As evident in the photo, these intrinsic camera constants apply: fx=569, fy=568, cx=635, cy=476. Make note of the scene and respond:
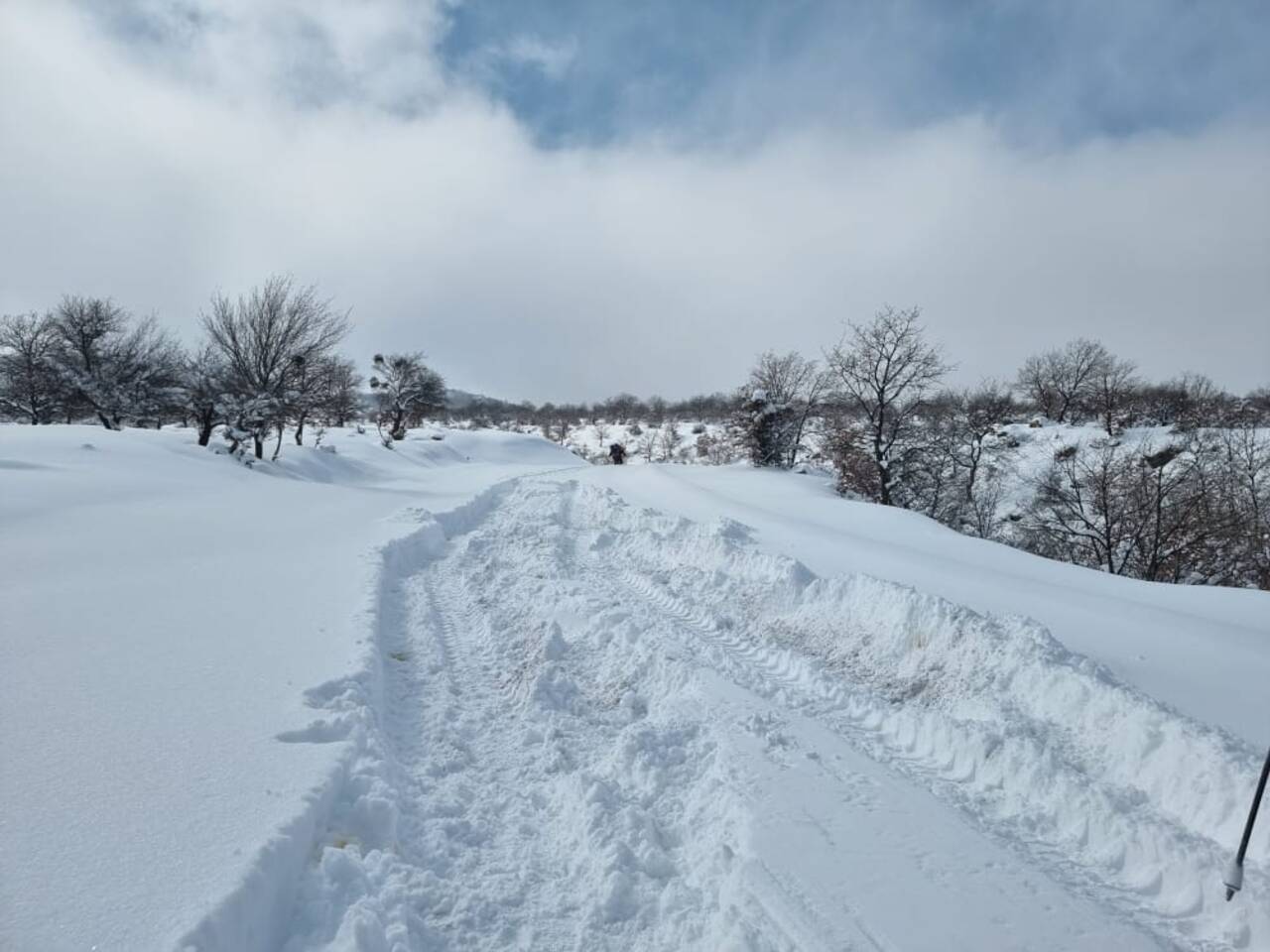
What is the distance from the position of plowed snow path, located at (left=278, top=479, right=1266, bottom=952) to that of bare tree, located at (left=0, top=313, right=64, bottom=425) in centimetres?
3413

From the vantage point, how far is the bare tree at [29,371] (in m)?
27.5

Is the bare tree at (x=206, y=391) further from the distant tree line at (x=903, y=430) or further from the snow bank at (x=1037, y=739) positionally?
the snow bank at (x=1037, y=739)

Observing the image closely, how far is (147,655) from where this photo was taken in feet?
14.8

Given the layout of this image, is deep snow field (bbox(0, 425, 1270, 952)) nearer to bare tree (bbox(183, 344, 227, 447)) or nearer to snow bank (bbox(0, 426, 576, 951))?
snow bank (bbox(0, 426, 576, 951))

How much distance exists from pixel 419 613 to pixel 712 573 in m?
4.26

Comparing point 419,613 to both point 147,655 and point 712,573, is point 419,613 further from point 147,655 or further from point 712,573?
point 712,573

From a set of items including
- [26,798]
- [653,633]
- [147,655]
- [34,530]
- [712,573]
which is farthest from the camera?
[712,573]

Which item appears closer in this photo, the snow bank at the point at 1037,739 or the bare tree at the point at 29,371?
the snow bank at the point at 1037,739

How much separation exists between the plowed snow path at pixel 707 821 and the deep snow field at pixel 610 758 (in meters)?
0.02

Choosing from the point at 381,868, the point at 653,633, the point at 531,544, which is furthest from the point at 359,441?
the point at 381,868

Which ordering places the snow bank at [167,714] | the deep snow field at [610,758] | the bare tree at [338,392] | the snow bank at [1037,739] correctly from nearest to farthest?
the snow bank at [167,714] → the deep snow field at [610,758] → the snow bank at [1037,739] → the bare tree at [338,392]

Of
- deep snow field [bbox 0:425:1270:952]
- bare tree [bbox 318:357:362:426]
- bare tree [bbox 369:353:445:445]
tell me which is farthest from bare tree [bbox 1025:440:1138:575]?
bare tree [bbox 369:353:445:445]

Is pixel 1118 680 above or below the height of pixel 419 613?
above

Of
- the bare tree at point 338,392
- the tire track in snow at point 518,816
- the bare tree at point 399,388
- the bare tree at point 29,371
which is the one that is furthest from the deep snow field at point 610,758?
the bare tree at point 399,388
